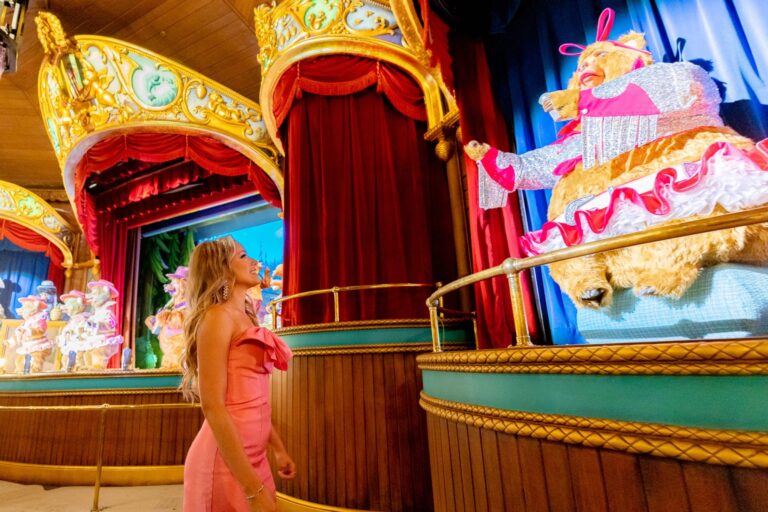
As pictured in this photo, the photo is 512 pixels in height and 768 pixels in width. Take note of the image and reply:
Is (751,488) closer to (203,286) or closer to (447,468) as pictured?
(447,468)

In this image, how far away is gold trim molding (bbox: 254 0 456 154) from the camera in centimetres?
293

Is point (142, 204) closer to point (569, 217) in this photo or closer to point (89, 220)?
point (89, 220)

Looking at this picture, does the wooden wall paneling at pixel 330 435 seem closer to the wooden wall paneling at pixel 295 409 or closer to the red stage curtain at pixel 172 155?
the wooden wall paneling at pixel 295 409

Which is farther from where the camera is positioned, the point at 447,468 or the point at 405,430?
the point at 405,430

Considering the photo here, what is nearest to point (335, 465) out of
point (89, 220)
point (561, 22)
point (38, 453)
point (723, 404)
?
point (723, 404)

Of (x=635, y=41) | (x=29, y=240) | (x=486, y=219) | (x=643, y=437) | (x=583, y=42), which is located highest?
(x=29, y=240)

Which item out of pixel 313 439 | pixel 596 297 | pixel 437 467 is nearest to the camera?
pixel 437 467

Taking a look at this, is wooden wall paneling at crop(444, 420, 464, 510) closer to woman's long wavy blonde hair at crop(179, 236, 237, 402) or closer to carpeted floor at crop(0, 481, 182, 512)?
woman's long wavy blonde hair at crop(179, 236, 237, 402)

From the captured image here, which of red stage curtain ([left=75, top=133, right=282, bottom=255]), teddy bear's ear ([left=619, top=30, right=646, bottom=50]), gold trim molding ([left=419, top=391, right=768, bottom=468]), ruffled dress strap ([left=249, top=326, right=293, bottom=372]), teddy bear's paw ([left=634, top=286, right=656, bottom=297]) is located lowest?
gold trim molding ([left=419, top=391, right=768, bottom=468])

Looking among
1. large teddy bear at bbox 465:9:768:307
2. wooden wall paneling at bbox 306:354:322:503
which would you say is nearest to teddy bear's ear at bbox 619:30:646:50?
large teddy bear at bbox 465:9:768:307

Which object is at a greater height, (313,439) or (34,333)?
(34,333)

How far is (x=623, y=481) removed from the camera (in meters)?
0.64

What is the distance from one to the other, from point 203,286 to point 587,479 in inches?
34.8

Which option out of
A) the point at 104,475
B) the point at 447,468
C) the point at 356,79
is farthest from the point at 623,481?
the point at 104,475
